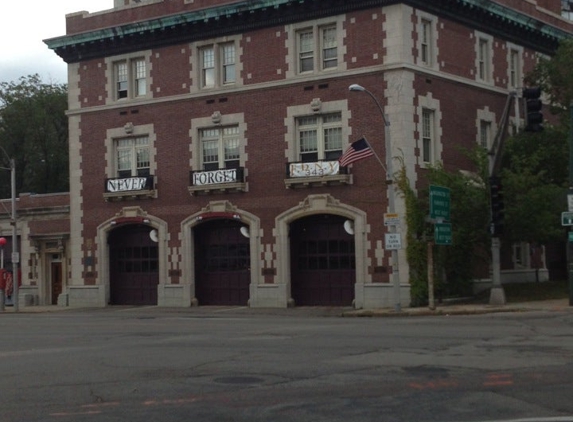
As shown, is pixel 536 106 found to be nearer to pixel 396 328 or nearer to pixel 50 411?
pixel 396 328

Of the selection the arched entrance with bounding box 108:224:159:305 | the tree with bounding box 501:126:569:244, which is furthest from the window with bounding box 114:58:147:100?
the tree with bounding box 501:126:569:244

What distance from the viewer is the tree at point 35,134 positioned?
7038 cm

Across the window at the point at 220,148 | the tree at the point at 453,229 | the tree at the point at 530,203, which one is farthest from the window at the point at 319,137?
the tree at the point at 530,203

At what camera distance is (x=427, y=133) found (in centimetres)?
3969

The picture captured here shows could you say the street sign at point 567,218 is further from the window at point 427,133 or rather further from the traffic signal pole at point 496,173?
the window at point 427,133

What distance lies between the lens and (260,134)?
135 feet

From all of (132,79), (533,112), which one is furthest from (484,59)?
(533,112)

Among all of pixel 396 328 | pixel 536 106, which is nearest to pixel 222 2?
pixel 536 106

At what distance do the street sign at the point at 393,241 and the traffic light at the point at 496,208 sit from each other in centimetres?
326

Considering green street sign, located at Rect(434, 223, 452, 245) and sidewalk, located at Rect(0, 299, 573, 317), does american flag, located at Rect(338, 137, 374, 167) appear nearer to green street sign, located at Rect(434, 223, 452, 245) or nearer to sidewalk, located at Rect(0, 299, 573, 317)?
green street sign, located at Rect(434, 223, 452, 245)

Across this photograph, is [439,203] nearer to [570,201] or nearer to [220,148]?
[570,201]

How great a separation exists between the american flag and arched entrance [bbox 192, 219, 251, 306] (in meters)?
7.21

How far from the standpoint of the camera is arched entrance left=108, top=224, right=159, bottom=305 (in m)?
45.0

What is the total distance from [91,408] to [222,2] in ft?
104
